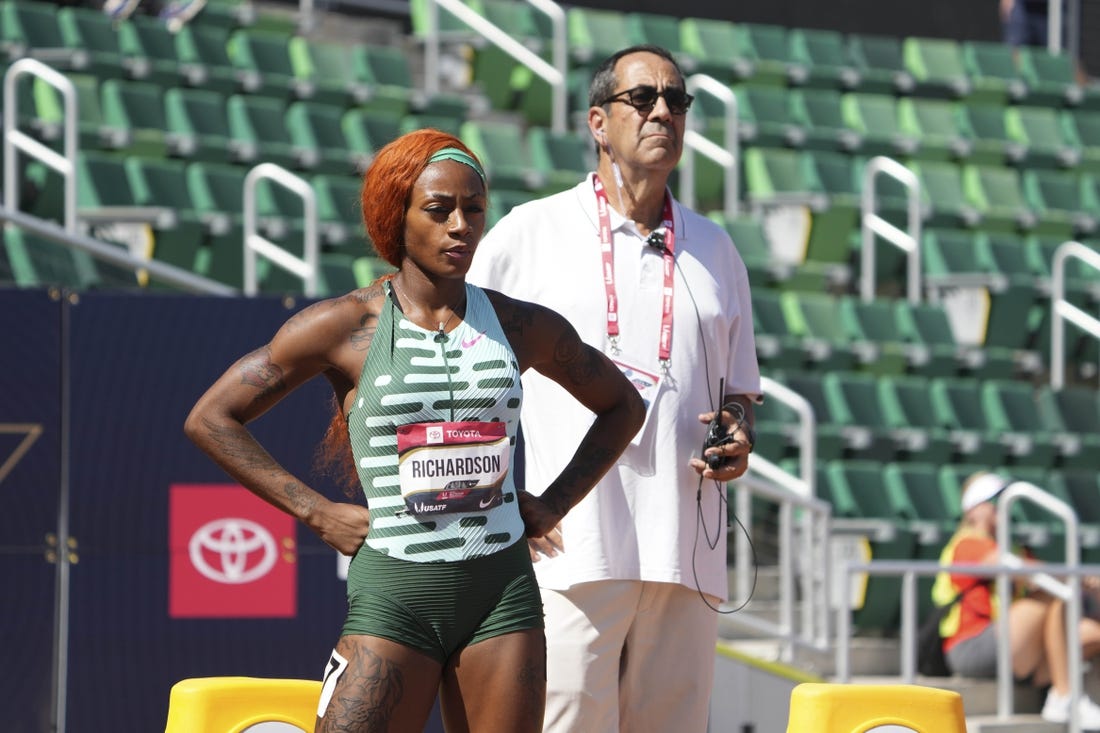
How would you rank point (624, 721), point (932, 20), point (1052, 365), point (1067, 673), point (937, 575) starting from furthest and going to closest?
1. point (932, 20)
2. point (1052, 365)
3. point (937, 575)
4. point (1067, 673)
5. point (624, 721)

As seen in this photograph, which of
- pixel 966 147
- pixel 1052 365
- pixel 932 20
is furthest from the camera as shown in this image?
pixel 932 20

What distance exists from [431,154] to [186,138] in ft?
22.7

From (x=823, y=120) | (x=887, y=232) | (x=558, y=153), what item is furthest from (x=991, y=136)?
(x=558, y=153)

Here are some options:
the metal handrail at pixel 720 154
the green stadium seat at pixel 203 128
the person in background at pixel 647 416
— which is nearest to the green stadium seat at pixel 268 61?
the green stadium seat at pixel 203 128

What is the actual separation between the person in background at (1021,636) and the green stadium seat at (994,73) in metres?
6.68

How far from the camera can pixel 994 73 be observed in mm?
14078

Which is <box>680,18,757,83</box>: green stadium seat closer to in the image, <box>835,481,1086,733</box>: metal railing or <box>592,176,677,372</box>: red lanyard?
<box>835,481,1086,733</box>: metal railing

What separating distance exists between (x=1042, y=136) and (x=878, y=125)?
4.77ft

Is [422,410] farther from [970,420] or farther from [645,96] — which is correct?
[970,420]

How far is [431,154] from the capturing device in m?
2.97

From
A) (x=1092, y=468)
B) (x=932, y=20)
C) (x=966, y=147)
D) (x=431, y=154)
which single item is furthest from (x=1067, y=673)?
(x=932, y=20)

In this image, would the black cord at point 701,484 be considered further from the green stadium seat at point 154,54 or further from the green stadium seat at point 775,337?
the green stadium seat at point 154,54

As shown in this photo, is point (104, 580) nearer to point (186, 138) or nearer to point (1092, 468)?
point (186, 138)

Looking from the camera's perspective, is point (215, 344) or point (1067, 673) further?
point (1067, 673)
